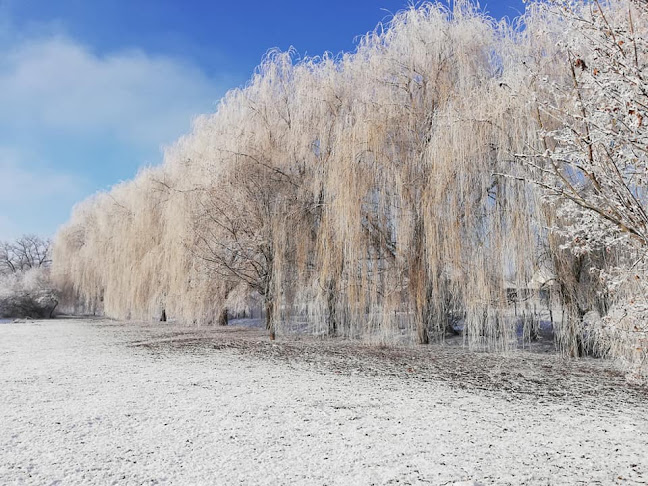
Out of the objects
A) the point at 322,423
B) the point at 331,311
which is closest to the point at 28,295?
the point at 331,311

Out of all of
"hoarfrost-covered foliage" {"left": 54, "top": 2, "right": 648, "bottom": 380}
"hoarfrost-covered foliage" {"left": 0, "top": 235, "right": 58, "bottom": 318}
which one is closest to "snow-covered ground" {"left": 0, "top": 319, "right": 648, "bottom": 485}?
"hoarfrost-covered foliage" {"left": 54, "top": 2, "right": 648, "bottom": 380}

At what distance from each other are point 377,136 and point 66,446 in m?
6.71

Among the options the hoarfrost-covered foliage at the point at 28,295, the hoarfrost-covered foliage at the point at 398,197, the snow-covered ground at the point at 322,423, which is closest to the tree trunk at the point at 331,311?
the hoarfrost-covered foliage at the point at 398,197

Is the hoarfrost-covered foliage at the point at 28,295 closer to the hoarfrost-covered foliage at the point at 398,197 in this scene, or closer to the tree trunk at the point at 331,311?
the hoarfrost-covered foliage at the point at 398,197

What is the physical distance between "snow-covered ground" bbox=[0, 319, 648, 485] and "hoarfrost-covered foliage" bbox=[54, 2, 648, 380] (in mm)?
1541

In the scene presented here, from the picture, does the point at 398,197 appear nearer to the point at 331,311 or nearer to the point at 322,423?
the point at 331,311

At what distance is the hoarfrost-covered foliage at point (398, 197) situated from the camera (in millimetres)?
7104

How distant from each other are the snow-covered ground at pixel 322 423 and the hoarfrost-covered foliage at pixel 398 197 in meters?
1.54

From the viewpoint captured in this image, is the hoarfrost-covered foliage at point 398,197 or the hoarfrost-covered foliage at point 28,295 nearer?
the hoarfrost-covered foliage at point 398,197

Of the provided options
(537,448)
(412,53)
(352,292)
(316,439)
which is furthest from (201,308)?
(537,448)

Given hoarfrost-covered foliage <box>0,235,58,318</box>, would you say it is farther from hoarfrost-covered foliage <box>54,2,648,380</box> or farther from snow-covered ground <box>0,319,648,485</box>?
snow-covered ground <box>0,319,648,485</box>

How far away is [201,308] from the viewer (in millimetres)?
11531

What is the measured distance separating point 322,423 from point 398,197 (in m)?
5.08

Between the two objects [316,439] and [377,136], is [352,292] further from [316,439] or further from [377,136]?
[316,439]
